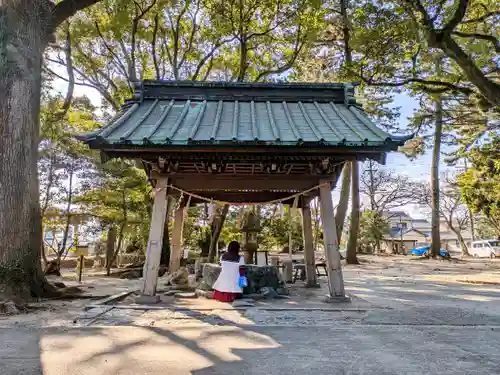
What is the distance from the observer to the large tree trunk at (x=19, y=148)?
20.5 ft

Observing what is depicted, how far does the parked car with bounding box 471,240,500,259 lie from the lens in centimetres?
3225

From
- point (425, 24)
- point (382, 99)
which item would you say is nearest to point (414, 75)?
point (425, 24)

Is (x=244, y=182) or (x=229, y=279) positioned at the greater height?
(x=244, y=182)

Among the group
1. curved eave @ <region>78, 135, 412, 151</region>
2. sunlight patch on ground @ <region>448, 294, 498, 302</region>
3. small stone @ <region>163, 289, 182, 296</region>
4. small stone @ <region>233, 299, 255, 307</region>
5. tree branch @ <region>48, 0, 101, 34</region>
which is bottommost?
sunlight patch on ground @ <region>448, 294, 498, 302</region>

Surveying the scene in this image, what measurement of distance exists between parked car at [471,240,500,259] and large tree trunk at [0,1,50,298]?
3677 cm

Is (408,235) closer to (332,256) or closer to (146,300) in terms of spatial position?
(332,256)

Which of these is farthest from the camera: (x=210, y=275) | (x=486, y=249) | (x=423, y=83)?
(x=486, y=249)

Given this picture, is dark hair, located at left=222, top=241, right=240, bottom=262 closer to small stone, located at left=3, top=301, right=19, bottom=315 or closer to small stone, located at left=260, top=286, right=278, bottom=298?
small stone, located at left=260, top=286, right=278, bottom=298

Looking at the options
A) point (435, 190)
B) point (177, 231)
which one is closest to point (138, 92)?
point (177, 231)

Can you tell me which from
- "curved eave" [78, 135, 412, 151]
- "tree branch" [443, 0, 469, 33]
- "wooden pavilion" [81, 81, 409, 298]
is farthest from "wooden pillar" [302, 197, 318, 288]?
"tree branch" [443, 0, 469, 33]

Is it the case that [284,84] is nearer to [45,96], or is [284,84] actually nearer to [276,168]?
[276,168]

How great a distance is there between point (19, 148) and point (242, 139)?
4328 millimetres

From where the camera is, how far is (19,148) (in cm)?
655

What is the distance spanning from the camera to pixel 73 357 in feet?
11.3
